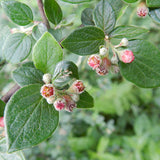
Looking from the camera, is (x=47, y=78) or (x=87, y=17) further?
(x=87, y=17)

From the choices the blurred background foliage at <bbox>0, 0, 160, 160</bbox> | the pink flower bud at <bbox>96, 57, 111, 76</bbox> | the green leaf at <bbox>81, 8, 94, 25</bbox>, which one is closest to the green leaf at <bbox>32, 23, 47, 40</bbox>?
the green leaf at <bbox>81, 8, 94, 25</bbox>

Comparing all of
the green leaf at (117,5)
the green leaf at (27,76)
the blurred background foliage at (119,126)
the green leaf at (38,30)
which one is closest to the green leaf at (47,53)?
the green leaf at (27,76)

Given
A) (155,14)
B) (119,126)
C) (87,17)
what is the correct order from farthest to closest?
(119,126) < (87,17) < (155,14)

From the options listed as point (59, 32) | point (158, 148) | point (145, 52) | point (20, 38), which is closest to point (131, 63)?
point (145, 52)

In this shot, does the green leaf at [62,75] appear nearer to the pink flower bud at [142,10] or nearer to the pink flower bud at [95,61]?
the pink flower bud at [95,61]

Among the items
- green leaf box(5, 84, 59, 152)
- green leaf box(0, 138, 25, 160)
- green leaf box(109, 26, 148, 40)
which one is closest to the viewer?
green leaf box(5, 84, 59, 152)

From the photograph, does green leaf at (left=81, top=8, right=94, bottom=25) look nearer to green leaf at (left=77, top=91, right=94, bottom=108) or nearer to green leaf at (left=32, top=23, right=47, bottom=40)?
green leaf at (left=32, top=23, right=47, bottom=40)

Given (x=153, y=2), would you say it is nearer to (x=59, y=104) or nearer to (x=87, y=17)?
(x=87, y=17)

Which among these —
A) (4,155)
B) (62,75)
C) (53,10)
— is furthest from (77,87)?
(4,155)
